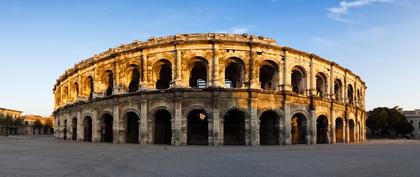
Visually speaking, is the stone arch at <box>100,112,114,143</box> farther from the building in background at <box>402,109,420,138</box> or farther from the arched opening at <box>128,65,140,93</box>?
the building in background at <box>402,109,420,138</box>

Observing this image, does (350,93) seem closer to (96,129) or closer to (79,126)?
(96,129)

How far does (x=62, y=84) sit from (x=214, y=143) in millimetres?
22716

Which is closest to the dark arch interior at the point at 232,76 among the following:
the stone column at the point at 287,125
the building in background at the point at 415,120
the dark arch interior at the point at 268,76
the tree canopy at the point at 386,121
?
the dark arch interior at the point at 268,76

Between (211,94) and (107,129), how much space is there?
446 inches

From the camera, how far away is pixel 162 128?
22.3 metres

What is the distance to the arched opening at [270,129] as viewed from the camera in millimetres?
21969

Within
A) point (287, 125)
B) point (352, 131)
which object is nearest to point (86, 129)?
point (287, 125)

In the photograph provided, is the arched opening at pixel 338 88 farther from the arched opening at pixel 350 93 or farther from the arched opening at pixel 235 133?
the arched opening at pixel 235 133

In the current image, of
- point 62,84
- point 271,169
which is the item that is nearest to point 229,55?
A: point 271,169

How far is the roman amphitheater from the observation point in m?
20.3

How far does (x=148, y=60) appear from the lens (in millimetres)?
22125

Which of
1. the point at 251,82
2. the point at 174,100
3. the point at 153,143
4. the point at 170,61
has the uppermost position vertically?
the point at 170,61

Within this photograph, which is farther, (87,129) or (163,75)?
(87,129)

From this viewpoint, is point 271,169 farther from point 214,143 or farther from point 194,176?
point 214,143
